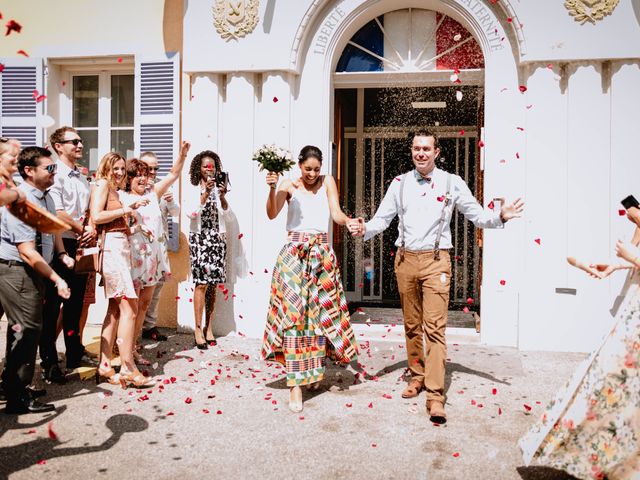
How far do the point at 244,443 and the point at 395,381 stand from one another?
192 centimetres

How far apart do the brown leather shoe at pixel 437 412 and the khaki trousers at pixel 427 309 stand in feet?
0.16

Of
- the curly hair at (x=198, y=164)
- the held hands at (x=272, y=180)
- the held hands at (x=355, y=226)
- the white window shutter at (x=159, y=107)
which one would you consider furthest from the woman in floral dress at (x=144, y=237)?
the white window shutter at (x=159, y=107)

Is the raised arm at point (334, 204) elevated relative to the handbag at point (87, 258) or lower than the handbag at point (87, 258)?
elevated

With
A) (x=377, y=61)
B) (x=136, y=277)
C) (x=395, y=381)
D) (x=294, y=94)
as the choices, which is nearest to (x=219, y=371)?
(x=136, y=277)

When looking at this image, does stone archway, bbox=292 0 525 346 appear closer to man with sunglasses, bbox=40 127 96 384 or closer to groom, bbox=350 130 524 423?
groom, bbox=350 130 524 423

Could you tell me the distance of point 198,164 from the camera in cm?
726

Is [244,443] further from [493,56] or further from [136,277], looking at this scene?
[493,56]

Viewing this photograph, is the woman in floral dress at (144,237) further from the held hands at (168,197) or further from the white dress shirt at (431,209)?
the white dress shirt at (431,209)

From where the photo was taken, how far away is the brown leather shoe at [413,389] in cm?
502

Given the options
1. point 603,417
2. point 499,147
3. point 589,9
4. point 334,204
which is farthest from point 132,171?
point 589,9

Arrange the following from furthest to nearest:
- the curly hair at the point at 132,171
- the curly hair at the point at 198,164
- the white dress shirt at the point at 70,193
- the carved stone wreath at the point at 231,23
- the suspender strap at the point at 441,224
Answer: the carved stone wreath at the point at 231,23 < the curly hair at the point at 198,164 < the curly hair at the point at 132,171 < the white dress shirt at the point at 70,193 < the suspender strap at the point at 441,224

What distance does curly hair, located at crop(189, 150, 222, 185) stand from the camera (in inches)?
283

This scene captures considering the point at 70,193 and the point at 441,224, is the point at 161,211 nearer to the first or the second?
the point at 70,193

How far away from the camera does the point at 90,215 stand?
5.18 metres
